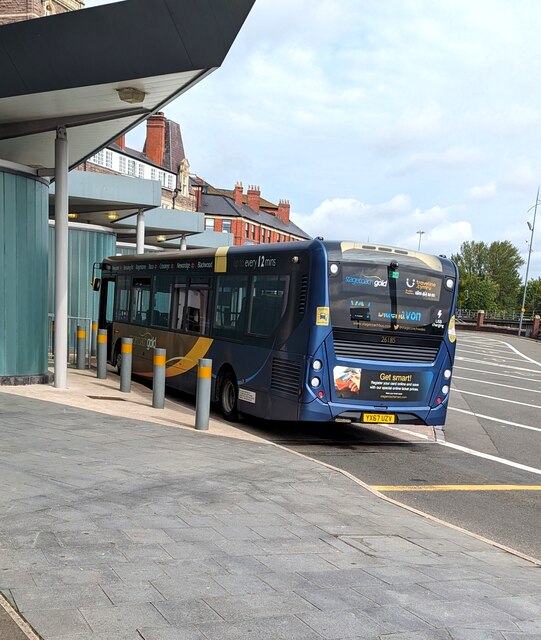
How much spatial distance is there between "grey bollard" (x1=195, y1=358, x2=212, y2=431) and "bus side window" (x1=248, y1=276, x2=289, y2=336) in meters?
1.33

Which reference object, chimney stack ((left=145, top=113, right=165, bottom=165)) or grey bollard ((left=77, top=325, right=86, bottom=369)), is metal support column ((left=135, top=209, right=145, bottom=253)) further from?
chimney stack ((left=145, top=113, right=165, bottom=165))

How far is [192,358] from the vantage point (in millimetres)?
13320

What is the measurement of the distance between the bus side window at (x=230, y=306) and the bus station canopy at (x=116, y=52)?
3.23 m

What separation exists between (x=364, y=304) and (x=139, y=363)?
23.8ft

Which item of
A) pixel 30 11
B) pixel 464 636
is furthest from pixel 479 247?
pixel 464 636

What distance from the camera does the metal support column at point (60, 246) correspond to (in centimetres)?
1245

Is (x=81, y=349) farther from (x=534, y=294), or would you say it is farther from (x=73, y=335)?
(x=534, y=294)

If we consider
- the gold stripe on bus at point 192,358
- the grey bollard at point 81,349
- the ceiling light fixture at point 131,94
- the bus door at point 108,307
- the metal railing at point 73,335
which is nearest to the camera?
the ceiling light fixture at point 131,94

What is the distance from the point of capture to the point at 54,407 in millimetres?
10523

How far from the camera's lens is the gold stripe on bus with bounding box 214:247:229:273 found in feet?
41.0

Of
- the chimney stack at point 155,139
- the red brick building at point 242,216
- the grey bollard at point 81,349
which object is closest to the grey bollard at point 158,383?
the grey bollard at point 81,349

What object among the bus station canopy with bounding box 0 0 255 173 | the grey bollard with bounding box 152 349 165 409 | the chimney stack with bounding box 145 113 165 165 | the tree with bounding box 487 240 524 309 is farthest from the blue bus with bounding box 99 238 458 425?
the tree with bounding box 487 240 524 309

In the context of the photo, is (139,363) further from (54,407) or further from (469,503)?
(469,503)

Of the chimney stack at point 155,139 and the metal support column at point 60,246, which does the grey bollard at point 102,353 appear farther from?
the chimney stack at point 155,139
